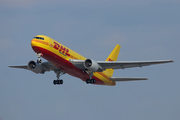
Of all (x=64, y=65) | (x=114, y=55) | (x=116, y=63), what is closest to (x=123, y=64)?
(x=116, y=63)

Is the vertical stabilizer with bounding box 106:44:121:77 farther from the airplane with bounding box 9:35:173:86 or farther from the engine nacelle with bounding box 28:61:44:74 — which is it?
the engine nacelle with bounding box 28:61:44:74

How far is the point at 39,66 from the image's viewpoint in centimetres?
4828

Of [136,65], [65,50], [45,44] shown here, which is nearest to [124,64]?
[136,65]

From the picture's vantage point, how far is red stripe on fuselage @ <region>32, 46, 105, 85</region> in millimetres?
40719

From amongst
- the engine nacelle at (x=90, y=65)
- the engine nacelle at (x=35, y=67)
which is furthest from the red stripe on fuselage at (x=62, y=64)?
the engine nacelle at (x=35, y=67)

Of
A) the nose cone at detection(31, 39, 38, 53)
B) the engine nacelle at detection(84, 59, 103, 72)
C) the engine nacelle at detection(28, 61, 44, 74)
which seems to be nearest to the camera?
the nose cone at detection(31, 39, 38, 53)

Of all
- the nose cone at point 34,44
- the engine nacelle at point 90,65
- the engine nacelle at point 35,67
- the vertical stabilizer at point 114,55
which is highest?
the vertical stabilizer at point 114,55

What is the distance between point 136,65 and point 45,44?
14073 mm

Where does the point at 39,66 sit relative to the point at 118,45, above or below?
below

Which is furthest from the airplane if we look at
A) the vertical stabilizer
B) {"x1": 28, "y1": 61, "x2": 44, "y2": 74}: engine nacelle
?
the vertical stabilizer

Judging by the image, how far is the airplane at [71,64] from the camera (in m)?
40.8

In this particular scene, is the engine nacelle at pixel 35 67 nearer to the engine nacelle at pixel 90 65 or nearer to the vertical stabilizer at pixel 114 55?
the engine nacelle at pixel 90 65

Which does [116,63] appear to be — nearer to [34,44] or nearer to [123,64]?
[123,64]

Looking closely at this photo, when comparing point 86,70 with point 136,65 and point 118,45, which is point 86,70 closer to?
point 136,65
